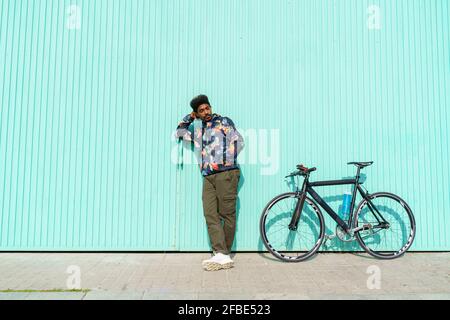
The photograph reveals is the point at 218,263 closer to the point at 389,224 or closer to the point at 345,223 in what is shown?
the point at 345,223

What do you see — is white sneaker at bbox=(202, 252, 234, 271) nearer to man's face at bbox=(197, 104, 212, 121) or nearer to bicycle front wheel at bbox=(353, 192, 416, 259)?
man's face at bbox=(197, 104, 212, 121)

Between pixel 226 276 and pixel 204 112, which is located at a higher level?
pixel 204 112

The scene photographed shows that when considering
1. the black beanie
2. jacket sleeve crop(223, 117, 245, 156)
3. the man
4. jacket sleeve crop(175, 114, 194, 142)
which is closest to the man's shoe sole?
the man

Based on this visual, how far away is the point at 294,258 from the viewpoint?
421 cm

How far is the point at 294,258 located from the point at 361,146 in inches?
69.8

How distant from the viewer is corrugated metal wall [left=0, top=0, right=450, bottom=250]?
15.2 ft

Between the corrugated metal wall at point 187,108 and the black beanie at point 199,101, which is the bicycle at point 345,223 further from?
the black beanie at point 199,101

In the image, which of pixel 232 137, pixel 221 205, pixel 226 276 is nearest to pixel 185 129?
pixel 232 137

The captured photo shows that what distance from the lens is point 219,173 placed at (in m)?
4.24

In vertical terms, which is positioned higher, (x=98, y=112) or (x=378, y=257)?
(x=98, y=112)

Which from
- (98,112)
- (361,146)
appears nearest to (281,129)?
(361,146)

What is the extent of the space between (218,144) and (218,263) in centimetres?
139

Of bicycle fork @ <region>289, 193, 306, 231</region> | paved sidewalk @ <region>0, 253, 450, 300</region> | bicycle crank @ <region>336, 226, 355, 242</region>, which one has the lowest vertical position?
paved sidewalk @ <region>0, 253, 450, 300</region>
